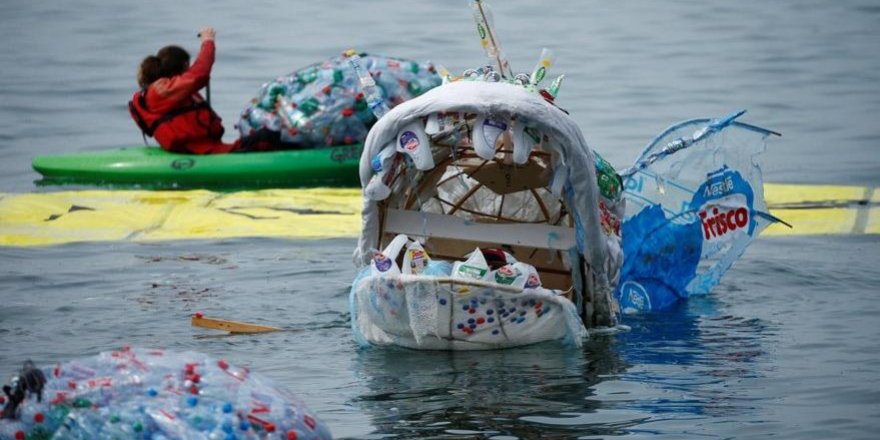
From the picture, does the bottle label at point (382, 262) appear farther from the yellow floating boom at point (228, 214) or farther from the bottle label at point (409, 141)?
the yellow floating boom at point (228, 214)

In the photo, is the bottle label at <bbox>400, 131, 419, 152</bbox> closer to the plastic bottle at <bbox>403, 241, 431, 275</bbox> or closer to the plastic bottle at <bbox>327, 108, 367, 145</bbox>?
the plastic bottle at <bbox>403, 241, 431, 275</bbox>

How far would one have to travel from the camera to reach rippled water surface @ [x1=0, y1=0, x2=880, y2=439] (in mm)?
7250

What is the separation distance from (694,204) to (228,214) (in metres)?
4.15

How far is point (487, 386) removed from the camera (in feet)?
25.1

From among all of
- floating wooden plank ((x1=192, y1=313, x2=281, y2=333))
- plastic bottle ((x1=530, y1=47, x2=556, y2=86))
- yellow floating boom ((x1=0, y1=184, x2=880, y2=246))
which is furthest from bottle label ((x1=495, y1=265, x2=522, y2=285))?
yellow floating boom ((x1=0, y1=184, x2=880, y2=246))

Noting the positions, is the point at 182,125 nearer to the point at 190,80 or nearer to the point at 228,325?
the point at 190,80

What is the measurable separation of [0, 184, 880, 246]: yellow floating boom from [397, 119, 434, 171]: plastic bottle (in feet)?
12.0

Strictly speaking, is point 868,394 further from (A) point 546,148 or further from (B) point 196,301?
(B) point 196,301

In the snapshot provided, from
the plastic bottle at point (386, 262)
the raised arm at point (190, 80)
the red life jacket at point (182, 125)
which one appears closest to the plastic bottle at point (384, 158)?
the plastic bottle at point (386, 262)

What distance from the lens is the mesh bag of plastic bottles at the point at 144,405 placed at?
5320mm

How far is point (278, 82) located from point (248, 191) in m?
1.19

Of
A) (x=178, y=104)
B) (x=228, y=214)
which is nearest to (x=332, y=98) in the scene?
(x=178, y=104)

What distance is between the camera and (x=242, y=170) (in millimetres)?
13711

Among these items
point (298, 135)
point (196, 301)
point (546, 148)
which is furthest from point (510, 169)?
point (298, 135)
